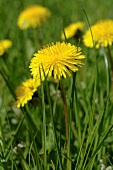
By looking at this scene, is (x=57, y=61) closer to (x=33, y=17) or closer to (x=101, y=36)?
(x=101, y=36)

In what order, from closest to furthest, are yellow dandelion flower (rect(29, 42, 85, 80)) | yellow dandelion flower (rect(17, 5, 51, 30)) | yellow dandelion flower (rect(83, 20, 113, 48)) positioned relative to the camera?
yellow dandelion flower (rect(29, 42, 85, 80)) → yellow dandelion flower (rect(83, 20, 113, 48)) → yellow dandelion flower (rect(17, 5, 51, 30))

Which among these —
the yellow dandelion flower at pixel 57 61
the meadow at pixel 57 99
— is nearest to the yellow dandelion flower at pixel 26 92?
the meadow at pixel 57 99

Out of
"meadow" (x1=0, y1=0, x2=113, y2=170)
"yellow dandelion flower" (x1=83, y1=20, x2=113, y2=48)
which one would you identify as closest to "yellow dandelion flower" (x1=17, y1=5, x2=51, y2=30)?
"meadow" (x1=0, y1=0, x2=113, y2=170)

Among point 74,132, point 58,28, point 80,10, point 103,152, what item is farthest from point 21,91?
point 80,10

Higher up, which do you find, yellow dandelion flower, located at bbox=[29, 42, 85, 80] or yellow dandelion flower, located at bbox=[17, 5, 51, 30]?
yellow dandelion flower, located at bbox=[17, 5, 51, 30]

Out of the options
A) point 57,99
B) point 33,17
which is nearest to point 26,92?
point 57,99

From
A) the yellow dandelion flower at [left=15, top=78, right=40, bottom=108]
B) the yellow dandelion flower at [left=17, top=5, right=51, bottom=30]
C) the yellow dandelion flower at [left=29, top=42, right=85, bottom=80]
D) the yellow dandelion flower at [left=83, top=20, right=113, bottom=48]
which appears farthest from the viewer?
the yellow dandelion flower at [left=17, top=5, right=51, bottom=30]

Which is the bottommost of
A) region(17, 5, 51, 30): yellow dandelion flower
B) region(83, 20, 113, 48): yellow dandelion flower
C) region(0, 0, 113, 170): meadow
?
region(0, 0, 113, 170): meadow

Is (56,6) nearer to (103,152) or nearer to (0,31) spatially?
(0,31)

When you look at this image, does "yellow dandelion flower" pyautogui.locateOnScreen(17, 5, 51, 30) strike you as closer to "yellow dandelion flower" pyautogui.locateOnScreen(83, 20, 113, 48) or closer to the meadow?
the meadow
